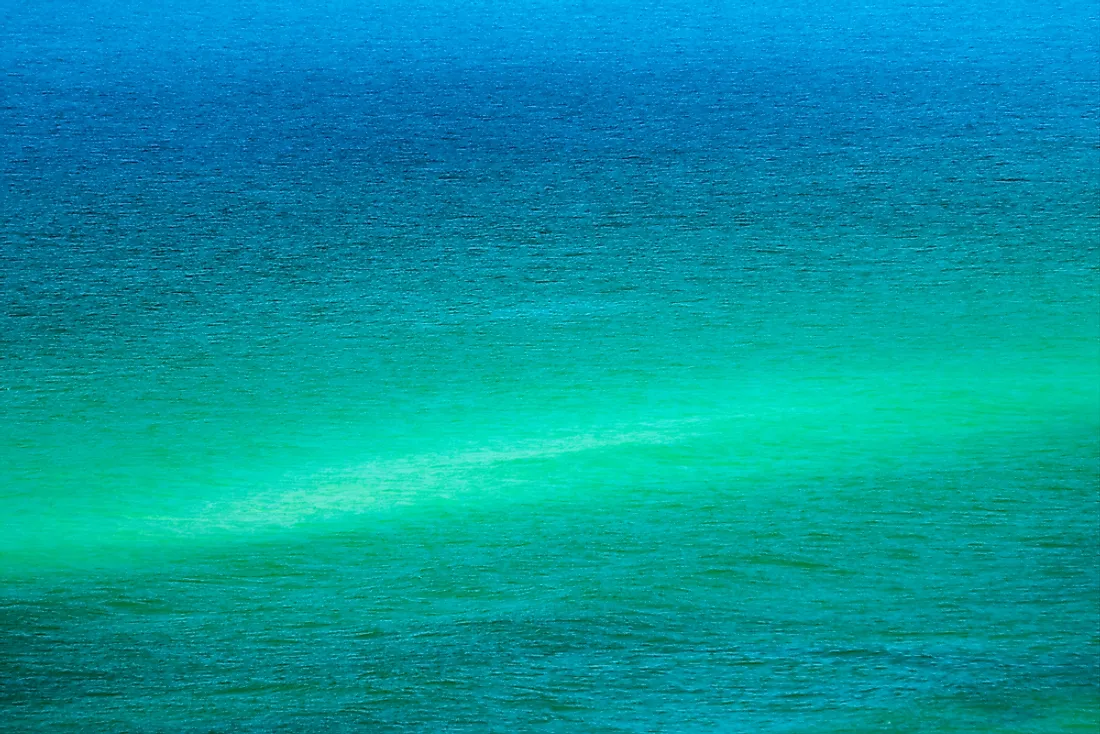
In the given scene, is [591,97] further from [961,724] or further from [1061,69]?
[961,724]

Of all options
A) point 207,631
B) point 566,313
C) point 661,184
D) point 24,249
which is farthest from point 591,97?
point 207,631

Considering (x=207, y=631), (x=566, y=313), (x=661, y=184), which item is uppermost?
(x=661, y=184)

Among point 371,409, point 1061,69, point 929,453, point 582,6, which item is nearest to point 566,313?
point 371,409

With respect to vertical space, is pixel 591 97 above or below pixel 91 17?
below

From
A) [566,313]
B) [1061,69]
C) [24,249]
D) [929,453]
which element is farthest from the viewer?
[1061,69]

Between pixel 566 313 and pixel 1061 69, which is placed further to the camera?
pixel 1061 69

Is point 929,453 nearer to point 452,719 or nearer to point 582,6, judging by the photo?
point 452,719

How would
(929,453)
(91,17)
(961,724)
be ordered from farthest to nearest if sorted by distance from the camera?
(91,17) → (929,453) → (961,724)
